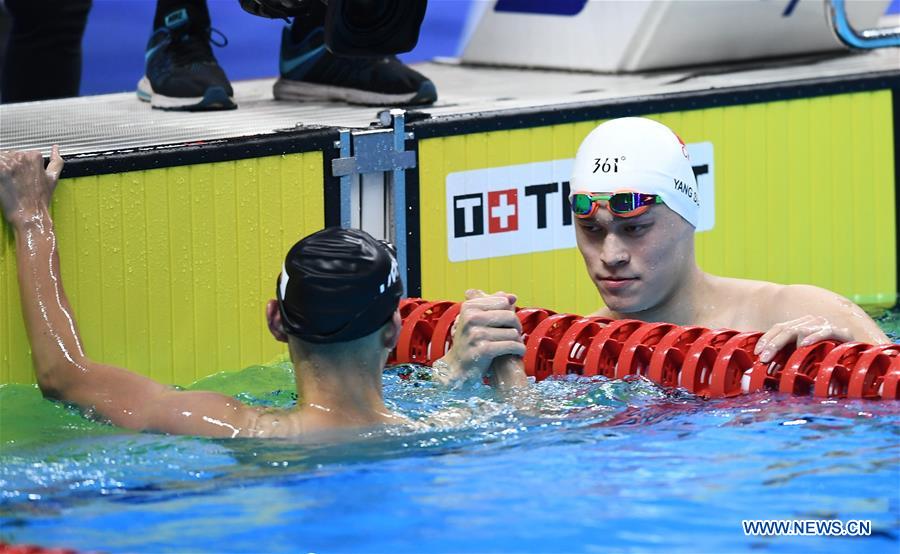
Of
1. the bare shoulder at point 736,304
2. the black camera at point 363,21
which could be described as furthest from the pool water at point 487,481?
the black camera at point 363,21

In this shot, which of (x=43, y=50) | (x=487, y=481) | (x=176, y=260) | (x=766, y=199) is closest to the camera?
(x=487, y=481)

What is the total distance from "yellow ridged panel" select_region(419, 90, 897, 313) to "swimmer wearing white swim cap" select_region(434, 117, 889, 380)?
2.17 feet

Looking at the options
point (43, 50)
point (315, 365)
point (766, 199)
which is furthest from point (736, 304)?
point (43, 50)

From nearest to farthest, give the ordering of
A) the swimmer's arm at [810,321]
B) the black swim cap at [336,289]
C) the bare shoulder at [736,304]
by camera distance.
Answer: the black swim cap at [336,289], the swimmer's arm at [810,321], the bare shoulder at [736,304]

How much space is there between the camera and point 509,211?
176 inches

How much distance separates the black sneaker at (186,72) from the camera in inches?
179

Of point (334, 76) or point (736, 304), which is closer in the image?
point (736, 304)

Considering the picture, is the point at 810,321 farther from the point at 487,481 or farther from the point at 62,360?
the point at 62,360

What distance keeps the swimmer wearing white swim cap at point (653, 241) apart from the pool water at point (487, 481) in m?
0.38

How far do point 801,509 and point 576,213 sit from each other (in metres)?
1.16

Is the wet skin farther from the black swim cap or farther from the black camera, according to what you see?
the black swim cap

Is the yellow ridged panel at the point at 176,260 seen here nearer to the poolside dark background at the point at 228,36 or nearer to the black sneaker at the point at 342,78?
the black sneaker at the point at 342,78

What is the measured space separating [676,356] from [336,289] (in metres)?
0.91

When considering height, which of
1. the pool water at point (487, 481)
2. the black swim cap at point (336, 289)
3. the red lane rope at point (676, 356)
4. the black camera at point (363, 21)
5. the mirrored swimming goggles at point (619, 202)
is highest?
the black camera at point (363, 21)
